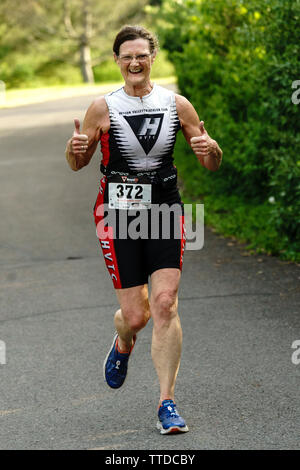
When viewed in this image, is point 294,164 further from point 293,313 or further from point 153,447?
point 153,447

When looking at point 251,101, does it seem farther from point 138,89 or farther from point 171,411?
point 171,411

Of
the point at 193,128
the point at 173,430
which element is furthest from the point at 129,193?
the point at 173,430

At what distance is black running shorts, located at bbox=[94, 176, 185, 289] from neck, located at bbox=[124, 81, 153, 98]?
1.63ft

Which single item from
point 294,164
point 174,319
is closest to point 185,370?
point 174,319

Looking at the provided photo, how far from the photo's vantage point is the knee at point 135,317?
505 cm

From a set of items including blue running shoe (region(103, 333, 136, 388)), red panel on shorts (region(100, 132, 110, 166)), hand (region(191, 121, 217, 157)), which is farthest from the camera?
blue running shoe (region(103, 333, 136, 388))

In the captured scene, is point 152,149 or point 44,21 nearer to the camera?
point 152,149

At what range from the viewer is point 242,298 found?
7547mm

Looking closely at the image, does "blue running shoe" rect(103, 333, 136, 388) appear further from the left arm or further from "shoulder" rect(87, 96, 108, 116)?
"shoulder" rect(87, 96, 108, 116)

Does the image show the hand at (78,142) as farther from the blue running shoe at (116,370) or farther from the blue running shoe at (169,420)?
the blue running shoe at (169,420)

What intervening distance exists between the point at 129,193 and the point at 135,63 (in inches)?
28.1

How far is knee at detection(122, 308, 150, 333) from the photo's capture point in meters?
5.05

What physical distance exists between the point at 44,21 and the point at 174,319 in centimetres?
5450

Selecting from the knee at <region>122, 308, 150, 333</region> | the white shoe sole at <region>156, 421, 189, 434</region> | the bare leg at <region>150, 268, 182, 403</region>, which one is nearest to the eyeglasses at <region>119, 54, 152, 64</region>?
the bare leg at <region>150, 268, 182, 403</region>
